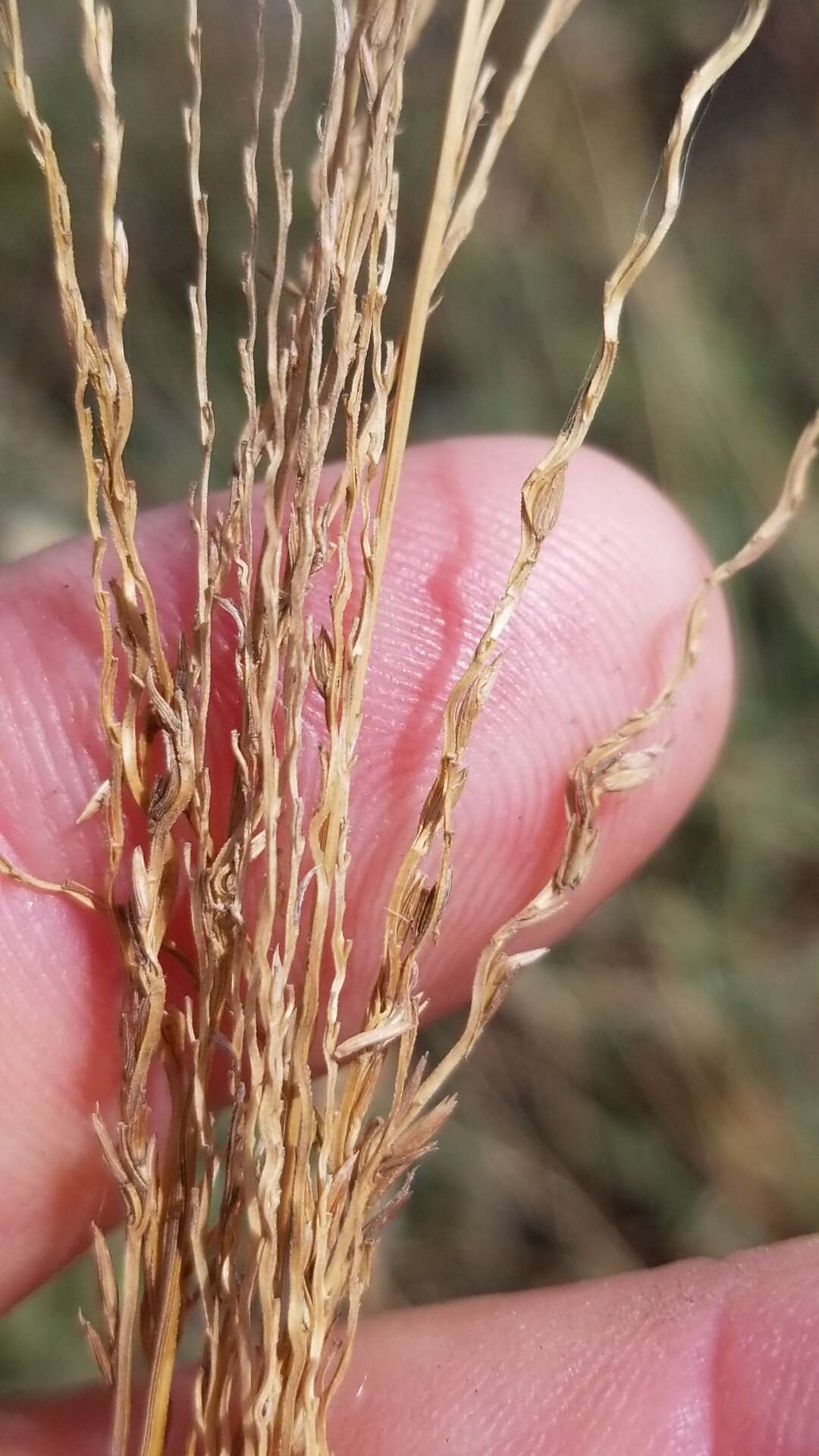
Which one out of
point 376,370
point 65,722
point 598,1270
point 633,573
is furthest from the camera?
point 598,1270

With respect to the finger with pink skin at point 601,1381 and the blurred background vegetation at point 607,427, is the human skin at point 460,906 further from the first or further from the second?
the blurred background vegetation at point 607,427

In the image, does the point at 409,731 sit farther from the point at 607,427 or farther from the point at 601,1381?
the point at 607,427

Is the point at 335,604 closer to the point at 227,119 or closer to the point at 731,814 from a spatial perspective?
the point at 731,814

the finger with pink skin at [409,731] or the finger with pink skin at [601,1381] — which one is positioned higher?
the finger with pink skin at [409,731]

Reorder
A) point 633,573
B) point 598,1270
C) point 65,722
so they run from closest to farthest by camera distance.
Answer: point 65,722, point 633,573, point 598,1270

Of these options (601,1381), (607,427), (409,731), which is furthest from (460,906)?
(607,427)

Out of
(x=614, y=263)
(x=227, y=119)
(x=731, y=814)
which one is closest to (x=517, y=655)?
(x=731, y=814)

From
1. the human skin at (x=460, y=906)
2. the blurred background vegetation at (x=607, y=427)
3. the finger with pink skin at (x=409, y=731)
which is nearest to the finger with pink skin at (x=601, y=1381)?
the human skin at (x=460, y=906)

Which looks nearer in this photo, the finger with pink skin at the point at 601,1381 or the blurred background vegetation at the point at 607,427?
the finger with pink skin at the point at 601,1381
